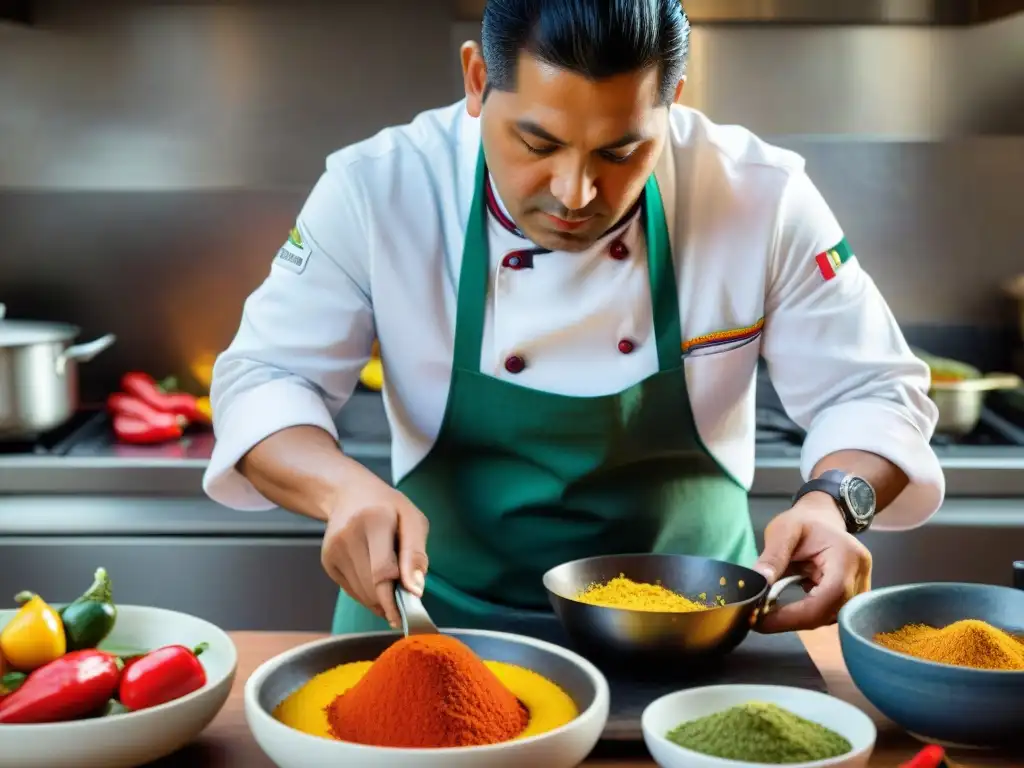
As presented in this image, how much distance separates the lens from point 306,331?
1.76 meters

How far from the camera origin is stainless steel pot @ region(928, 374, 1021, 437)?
9.51ft

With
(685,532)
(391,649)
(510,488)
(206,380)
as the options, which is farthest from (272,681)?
(206,380)

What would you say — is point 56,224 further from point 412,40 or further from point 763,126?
point 763,126

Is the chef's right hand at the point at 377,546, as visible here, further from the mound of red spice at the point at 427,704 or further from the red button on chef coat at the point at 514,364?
the red button on chef coat at the point at 514,364

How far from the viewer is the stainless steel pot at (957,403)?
9.51ft

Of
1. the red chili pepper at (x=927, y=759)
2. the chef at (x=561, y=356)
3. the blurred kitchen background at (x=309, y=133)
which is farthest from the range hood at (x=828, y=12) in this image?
the red chili pepper at (x=927, y=759)

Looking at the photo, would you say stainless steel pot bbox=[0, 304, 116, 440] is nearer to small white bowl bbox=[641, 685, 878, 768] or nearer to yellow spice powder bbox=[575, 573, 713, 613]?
yellow spice powder bbox=[575, 573, 713, 613]

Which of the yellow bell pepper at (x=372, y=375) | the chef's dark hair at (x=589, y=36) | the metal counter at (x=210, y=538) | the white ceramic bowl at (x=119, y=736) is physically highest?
the chef's dark hair at (x=589, y=36)

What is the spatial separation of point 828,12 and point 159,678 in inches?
101

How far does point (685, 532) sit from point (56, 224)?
83.1 inches

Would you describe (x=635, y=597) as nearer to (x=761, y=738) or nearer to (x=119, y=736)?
(x=761, y=738)

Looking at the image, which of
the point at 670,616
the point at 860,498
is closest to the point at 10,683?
the point at 670,616

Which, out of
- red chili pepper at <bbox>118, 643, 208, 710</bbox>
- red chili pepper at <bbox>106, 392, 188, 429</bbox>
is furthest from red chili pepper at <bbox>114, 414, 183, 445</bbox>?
red chili pepper at <bbox>118, 643, 208, 710</bbox>

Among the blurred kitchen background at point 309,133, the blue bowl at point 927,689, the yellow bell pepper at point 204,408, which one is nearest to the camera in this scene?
the blue bowl at point 927,689
